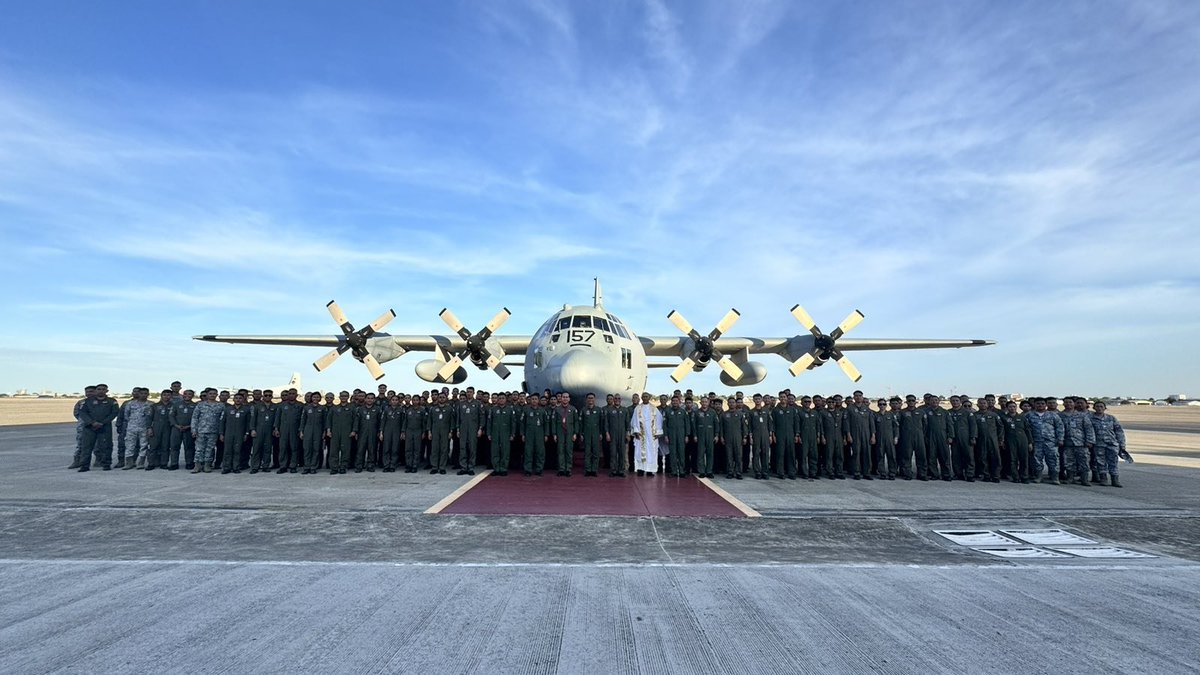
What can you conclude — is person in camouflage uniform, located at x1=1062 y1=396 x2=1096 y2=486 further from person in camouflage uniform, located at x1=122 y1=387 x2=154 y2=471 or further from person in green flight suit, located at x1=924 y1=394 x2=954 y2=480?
person in camouflage uniform, located at x1=122 y1=387 x2=154 y2=471

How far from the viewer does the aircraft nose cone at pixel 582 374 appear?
13.6m

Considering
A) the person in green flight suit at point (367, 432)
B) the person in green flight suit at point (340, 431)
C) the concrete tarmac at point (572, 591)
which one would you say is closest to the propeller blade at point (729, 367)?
the concrete tarmac at point (572, 591)

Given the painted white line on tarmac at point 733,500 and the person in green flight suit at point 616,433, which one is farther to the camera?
the person in green flight suit at point 616,433

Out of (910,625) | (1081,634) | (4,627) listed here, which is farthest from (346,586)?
(1081,634)

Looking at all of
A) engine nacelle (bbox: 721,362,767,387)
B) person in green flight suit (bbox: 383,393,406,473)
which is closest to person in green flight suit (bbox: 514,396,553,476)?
person in green flight suit (bbox: 383,393,406,473)

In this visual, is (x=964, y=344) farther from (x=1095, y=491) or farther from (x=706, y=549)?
(x=706, y=549)

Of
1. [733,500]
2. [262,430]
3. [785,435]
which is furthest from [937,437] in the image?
[262,430]

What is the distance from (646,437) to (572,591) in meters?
8.46

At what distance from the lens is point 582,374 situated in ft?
44.8

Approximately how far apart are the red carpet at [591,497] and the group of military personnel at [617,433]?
0.95 meters

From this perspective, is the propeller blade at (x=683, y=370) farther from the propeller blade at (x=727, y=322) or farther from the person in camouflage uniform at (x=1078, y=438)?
the person in camouflage uniform at (x=1078, y=438)

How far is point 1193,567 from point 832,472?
23.1 feet

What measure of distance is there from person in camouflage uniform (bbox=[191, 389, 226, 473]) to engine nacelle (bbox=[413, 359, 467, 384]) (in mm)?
7686

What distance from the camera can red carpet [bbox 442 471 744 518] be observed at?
29.4ft
